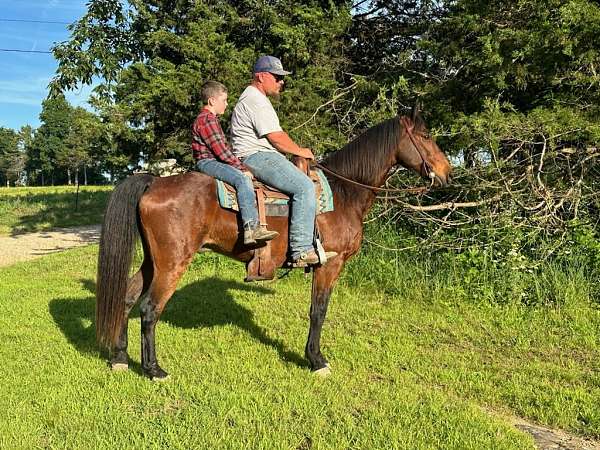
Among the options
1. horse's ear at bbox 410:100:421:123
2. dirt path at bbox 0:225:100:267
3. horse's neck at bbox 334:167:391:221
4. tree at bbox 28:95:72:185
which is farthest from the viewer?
tree at bbox 28:95:72:185

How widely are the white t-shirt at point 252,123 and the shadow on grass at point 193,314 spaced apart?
209 cm

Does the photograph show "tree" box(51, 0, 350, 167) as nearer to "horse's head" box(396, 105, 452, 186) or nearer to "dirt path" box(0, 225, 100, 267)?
"horse's head" box(396, 105, 452, 186)

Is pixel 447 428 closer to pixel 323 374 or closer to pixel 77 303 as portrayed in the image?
pixel 323 374

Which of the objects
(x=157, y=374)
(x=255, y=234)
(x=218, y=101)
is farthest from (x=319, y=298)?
(x=218, y=101)

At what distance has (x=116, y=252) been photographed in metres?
4.30

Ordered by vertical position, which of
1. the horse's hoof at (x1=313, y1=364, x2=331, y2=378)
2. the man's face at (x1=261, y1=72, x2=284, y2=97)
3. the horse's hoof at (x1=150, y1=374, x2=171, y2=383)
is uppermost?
the man's face at (x1=261, y1=72, x2=284, y2=97)

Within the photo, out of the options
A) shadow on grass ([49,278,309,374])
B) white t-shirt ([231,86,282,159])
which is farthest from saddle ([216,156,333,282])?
shadow on grass ([49,278,309,374])

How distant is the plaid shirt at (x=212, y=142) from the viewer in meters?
4.31

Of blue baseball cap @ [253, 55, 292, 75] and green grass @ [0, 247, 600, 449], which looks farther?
blue baseball cap @ [253, 55, 292, 75]

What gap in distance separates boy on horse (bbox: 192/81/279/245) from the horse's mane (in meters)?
1.00

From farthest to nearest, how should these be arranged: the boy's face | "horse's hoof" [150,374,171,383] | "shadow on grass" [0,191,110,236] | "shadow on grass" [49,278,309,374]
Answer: "shadow on grass" [0,191,110,236] < "shadow on grass" [49,278,309,374] < the boy's face < "horse's hoof" [150,374,171,383]

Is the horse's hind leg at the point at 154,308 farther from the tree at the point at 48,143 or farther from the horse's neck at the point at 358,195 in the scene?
the tree at the point at 48,143

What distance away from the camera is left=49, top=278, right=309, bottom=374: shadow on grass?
16.9ft

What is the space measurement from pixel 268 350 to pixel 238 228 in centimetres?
141
